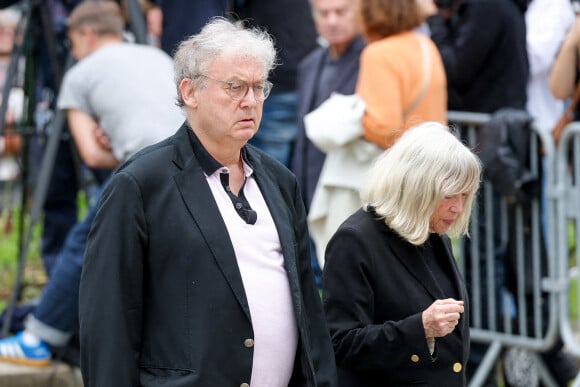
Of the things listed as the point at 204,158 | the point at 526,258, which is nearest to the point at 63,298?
the point at 526,258

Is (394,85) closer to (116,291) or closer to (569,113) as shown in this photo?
(569,113)

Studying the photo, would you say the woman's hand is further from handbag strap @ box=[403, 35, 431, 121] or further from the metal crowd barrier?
the metal crowd barrier

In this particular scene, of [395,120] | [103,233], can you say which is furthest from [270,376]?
[395,120]

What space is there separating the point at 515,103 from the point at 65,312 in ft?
7.92

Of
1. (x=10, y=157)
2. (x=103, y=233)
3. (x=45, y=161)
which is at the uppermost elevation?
(x=103, y=233)

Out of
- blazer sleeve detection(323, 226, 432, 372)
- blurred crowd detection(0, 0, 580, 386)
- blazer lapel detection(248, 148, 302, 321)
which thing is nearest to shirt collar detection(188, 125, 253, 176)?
blazer lapel detection(248, 148, 302, 321)

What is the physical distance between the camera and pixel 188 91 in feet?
10.9

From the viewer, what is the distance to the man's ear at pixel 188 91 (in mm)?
3316

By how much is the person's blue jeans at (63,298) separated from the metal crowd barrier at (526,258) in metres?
1.83

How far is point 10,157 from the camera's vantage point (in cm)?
1162

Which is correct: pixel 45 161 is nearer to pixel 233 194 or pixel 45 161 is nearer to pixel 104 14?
pixel 104 14

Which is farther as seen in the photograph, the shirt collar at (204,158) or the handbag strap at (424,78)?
the handbag strap at (424,78)

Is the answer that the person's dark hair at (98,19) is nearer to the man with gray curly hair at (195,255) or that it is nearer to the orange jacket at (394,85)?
the orange jacket at (394,85)

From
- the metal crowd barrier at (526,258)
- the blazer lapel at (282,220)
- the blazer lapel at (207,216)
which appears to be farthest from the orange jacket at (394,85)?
the blazer lapel at (207,216)
